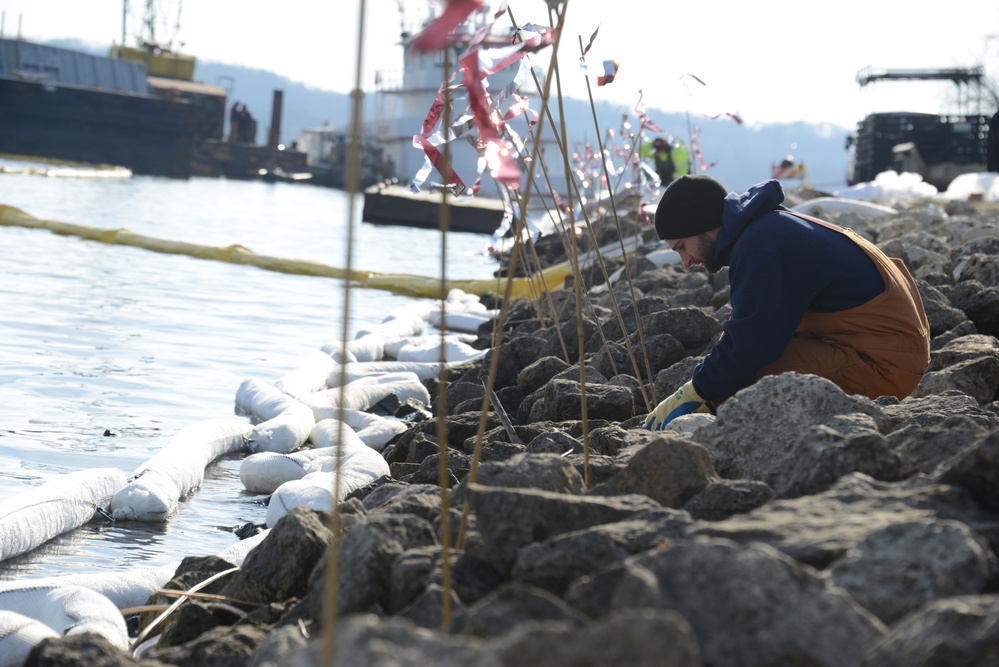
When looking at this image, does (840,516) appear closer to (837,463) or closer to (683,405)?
(837,463)

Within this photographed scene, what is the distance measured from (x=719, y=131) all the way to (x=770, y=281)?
435 ft

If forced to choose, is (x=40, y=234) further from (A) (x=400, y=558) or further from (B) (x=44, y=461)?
(A) (x=400, y=558)

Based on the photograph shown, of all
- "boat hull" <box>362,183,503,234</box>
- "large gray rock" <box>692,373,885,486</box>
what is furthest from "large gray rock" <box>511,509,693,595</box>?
"boat hull" <box>362,183,503,234</box>

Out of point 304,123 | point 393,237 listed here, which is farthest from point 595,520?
point 304,123

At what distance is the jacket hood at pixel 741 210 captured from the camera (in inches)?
116

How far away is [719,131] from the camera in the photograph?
131m

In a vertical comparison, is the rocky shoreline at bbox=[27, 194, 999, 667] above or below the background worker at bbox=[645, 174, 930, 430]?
below

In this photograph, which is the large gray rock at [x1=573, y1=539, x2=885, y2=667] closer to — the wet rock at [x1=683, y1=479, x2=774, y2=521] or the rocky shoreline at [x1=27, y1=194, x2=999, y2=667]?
the rocky shoreline at [x1=27, y1=194, x2=999, y2=667]

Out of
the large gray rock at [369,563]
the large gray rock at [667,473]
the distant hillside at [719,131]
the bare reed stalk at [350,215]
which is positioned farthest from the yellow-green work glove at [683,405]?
the distant hillside at [719,131]

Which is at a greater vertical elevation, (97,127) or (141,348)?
(97,127)

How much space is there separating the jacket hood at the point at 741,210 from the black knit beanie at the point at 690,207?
3cm

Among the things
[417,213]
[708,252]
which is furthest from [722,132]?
[708,252]

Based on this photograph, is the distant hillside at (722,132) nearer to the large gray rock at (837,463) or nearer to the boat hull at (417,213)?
the boat hull at (417,213)

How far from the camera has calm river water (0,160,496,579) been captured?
3.30 metres
